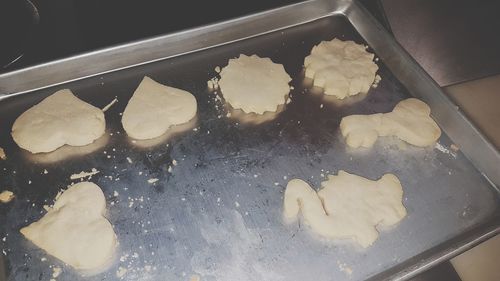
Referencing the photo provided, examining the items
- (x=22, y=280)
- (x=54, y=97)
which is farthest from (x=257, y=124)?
(x=22, y=280)

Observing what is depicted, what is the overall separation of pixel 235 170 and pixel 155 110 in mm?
407

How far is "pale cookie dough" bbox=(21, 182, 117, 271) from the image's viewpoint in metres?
1.31

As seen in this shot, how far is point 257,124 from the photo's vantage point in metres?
1.71

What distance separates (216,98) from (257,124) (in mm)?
216

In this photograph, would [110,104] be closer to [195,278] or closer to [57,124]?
[57,124]

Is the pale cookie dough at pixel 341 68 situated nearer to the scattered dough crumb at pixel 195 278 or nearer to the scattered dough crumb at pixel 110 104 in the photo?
the scattered dough crumb at pixel 110 104

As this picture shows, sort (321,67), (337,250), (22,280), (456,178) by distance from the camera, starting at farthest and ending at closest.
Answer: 1. (321,67)
2. (456,178)
3. (337,250)
4. (22,280)

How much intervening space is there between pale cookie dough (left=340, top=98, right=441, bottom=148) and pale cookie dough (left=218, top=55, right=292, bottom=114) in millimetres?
299

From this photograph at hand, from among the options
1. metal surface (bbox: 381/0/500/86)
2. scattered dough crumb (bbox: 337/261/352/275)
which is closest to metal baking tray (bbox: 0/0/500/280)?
scattered dough crumb (bbox: 337/261/352/275)

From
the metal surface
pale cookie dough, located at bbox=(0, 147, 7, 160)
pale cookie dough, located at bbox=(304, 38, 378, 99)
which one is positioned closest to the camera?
pale cookie dough, located at bbox=(0, 147, 7, 160)

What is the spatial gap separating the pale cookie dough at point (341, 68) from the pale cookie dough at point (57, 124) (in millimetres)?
924

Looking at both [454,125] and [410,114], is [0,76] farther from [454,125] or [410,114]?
[454,125]

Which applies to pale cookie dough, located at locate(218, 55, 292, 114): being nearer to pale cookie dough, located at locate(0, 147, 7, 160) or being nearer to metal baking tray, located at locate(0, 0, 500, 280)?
metal baking tray, located at locate(0, 0, 500, 280)

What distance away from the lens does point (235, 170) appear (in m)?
1.56
